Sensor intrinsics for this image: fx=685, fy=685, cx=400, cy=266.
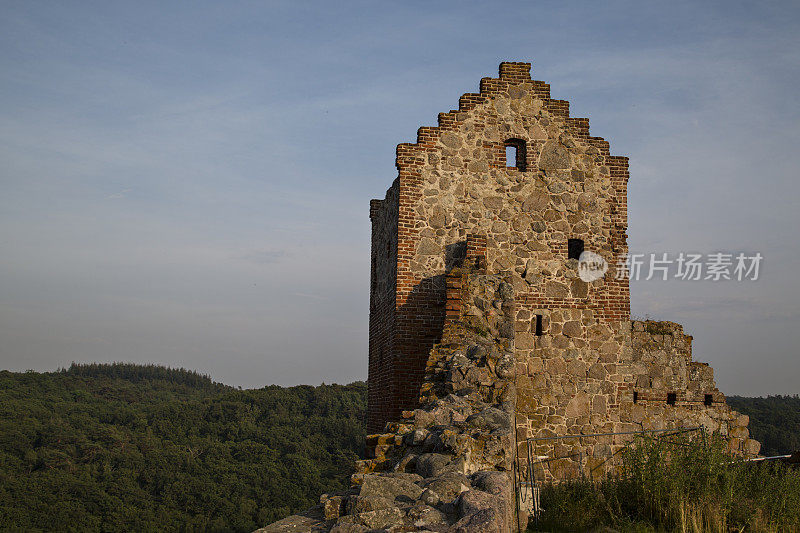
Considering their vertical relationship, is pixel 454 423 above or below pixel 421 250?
below

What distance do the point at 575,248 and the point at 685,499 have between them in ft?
21.0

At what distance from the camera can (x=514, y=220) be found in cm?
1277

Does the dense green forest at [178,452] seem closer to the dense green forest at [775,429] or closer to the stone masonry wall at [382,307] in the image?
the dense green forest at [775,429]

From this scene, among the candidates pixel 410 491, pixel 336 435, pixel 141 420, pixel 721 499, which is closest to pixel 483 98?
pixel 721 499

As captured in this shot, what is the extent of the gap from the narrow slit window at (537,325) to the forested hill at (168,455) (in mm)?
26573

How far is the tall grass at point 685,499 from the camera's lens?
7.12 m

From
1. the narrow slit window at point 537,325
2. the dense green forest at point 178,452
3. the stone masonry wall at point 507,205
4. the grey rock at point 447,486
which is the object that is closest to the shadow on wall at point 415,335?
the stone masonry wall at point 507,205

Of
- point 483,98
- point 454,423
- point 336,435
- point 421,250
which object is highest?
point 483,98

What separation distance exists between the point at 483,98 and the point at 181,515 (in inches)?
1533

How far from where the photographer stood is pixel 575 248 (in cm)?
1302

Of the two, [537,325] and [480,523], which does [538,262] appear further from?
[480,523]

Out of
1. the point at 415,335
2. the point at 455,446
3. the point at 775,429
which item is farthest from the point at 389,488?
the point at 775,429

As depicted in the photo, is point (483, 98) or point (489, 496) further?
point (483, 98)

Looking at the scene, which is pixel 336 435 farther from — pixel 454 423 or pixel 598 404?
pixel 454 423
